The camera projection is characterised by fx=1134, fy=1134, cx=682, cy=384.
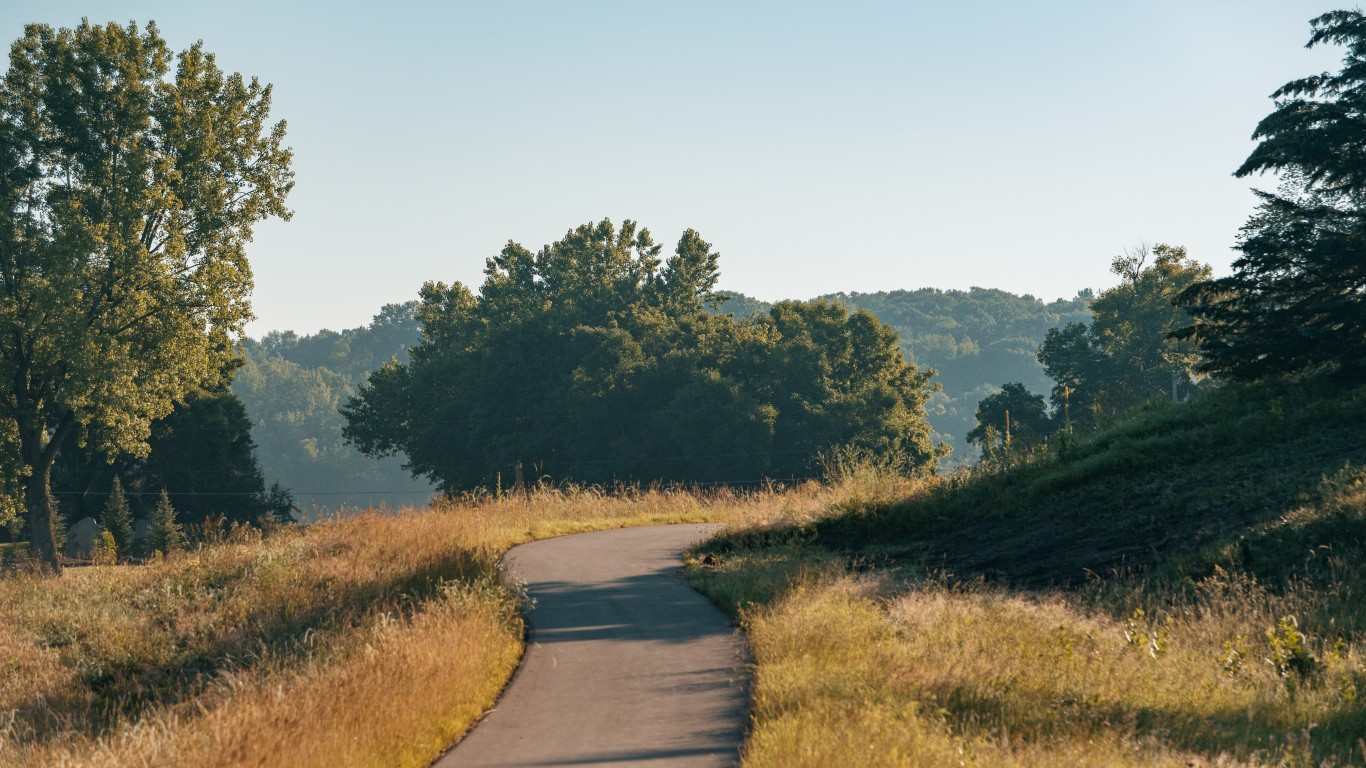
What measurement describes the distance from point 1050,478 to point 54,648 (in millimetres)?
16663

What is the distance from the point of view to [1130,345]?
64500 mm

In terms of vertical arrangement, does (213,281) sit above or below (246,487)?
above

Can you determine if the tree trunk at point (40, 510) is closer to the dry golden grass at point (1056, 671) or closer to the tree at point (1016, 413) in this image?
the dry golden grass at point (1056, 671)

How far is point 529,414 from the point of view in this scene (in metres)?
67.8

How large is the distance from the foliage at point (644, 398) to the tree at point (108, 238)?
2151 cm

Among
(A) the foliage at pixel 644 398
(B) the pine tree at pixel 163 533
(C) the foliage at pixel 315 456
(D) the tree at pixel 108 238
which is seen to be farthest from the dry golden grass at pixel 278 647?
(C) the foliage at pixel 315 456

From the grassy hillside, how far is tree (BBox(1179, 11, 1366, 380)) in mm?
1002

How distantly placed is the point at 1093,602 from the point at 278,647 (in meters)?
10.0

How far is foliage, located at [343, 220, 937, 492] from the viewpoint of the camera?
62938mm

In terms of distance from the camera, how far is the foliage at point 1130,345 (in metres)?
62.2

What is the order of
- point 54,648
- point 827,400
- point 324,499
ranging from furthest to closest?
point 324,499, point 827,400, point 54,648

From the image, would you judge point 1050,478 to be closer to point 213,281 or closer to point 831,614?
point 831,614

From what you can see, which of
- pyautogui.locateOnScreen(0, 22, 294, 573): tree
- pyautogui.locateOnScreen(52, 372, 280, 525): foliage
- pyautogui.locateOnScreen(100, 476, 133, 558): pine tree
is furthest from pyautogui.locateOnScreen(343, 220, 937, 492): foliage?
pyautogui.locateOnScreen(0, 22, 294, 573): tree

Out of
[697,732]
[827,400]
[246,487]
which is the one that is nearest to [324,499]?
[246,487]
